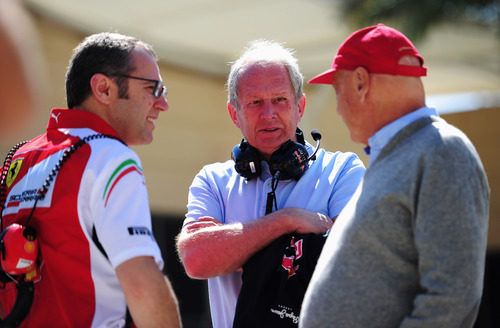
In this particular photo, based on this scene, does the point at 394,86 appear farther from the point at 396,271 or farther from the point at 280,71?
the point at 280,71

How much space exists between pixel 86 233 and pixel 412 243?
1.18 metres

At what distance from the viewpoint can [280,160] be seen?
3.30 m

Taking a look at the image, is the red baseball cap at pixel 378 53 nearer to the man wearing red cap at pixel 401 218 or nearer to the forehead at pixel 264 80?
the man wearing red cap at pixel 401 218

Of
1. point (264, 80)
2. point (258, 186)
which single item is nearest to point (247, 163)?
point (258, 186)

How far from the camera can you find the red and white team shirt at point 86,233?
2594 mm

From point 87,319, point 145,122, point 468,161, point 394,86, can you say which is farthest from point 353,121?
point 87,319

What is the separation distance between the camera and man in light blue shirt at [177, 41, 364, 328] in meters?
3.06

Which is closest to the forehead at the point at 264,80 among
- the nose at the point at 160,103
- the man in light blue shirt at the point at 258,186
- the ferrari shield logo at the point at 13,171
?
the man in light blue shirt at the point at 258,186

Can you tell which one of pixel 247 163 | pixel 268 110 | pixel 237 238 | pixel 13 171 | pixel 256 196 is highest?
pixel 268 110

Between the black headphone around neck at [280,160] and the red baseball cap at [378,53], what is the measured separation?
0.74 meters

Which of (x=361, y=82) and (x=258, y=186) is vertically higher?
(x=361, y=82)

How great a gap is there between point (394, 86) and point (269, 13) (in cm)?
684

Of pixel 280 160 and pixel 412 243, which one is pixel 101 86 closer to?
pixel 280 160

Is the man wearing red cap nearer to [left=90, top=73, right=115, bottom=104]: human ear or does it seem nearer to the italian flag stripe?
the italian flag stripe
